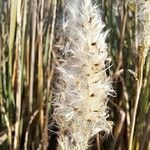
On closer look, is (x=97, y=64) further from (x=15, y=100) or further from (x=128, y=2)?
(x=128, y=2)

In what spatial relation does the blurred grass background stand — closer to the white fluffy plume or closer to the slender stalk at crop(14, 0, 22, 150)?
the slender stalk at crop(14, 0, 22, 150)

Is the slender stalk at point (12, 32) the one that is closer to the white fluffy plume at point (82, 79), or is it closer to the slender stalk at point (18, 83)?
the slender stalk at point (18, 83)

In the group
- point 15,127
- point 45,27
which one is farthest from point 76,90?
point 45,27

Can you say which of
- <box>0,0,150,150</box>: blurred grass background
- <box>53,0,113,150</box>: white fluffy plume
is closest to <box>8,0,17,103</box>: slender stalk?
<box>0,0,150,150</box>: blurred grass background

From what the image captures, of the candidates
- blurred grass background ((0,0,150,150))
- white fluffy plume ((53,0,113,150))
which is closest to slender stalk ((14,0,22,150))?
blurred grass background ((0,0,150,150))

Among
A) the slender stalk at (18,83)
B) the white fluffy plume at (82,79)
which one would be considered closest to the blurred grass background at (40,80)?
the slender stalk at (18,83)

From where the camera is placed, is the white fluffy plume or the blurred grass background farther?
the blurred grass background
